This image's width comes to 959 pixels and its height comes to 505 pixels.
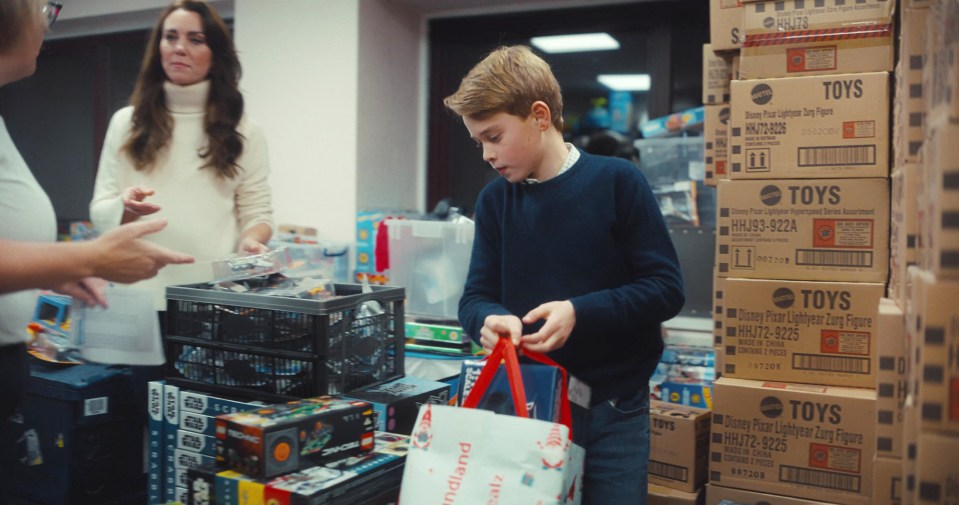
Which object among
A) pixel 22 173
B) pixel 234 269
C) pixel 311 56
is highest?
pixel 311 56

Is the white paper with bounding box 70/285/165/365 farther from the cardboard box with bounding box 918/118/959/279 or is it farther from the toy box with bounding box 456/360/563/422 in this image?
the cardboard box with bounding box 918/118/959/279

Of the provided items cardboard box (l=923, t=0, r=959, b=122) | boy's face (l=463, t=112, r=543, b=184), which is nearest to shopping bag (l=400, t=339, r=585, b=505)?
boy's face (l=463, t=112, r=543, b=184)

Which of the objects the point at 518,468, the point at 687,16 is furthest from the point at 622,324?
the point at 687,16

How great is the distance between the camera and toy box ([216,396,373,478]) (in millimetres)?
1209

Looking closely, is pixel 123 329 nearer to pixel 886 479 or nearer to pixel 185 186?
pixel 185 186

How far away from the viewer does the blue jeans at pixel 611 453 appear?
1.35m

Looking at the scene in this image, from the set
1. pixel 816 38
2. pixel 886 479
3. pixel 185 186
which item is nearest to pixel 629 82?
pixel 816 38

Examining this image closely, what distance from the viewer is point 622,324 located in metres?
1.27

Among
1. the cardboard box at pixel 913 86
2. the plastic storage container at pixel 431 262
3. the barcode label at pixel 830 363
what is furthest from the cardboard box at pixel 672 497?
the cardboard box at pixel 913 86

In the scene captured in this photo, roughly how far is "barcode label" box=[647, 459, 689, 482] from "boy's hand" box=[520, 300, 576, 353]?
1113 millimetres

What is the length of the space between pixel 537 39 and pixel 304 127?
1254mm

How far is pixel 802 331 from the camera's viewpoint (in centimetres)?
188

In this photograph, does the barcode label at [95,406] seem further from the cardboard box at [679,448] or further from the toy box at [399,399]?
the cardboard box at [679,448]

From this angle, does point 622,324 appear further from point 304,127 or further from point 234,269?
point 304,127
